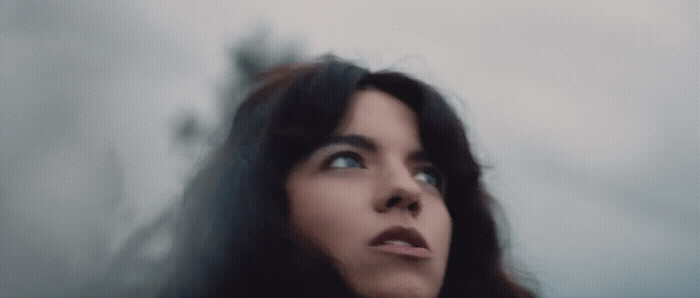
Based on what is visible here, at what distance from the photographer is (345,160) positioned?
1.67 metres

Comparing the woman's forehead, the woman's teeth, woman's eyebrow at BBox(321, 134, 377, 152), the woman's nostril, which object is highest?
the woman's forehead

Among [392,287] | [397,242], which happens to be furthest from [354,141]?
[392,287]

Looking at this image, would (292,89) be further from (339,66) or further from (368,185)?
(368,185)

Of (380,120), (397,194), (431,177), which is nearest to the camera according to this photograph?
(397,194)

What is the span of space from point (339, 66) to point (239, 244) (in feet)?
2.42

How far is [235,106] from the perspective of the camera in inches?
80.3

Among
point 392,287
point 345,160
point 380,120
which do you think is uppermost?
point 380,120

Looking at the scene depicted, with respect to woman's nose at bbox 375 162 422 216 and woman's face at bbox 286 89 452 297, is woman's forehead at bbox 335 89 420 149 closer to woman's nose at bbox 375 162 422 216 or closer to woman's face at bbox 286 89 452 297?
woman's face at bbox 286 89 452 297

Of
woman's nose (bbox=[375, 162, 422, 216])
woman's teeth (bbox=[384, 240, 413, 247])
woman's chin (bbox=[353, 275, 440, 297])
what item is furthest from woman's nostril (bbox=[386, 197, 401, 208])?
woman's chin (bbox=[353, 275, 440, 297])

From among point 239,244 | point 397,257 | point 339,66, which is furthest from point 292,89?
point 397,257

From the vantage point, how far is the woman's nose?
1551 millimetres

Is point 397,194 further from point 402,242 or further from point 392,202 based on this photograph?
point 402,242

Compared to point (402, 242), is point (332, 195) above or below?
above

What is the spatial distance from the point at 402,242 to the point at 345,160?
0.31m
